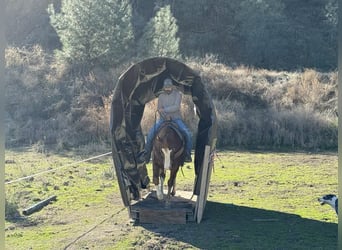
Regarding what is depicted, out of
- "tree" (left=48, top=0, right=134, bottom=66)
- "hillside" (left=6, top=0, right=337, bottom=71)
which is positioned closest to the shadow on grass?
"tree" (left=48, top=0, right=134, bottom=66)

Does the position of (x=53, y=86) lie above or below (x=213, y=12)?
below

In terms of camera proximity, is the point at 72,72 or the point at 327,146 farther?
the point at 72,72

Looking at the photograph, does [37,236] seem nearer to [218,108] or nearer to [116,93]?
[116,93]

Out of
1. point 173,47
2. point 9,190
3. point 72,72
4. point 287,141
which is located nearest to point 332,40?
point 173,47

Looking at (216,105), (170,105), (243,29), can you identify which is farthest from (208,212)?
(243,29)

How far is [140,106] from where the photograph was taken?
10594 mm

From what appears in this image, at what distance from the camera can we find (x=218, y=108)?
67.1ft

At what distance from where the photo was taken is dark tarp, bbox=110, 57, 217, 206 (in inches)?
366

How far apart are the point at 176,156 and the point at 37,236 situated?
7.93ft

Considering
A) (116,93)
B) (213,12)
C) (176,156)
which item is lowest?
(176,156)

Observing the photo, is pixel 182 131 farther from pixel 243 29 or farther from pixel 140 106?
pixel 243 29

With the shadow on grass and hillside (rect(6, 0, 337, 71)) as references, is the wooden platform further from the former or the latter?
hillside (rect(6, 0, 337, 71))

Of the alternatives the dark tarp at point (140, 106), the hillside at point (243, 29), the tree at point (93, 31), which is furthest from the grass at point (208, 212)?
the hillside at point (243, 29)

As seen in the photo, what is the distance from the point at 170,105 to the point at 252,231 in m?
2.43
